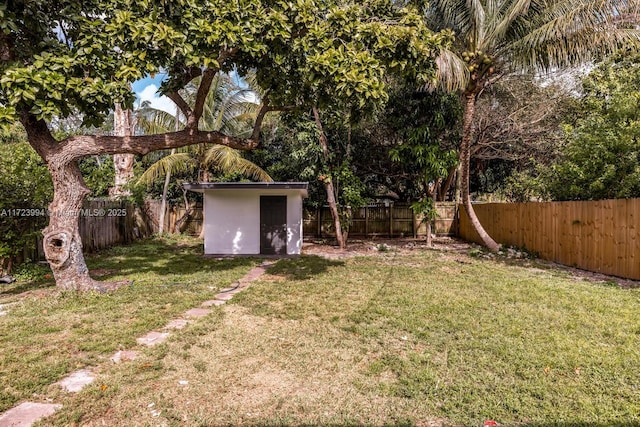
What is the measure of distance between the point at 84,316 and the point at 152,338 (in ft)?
4.36

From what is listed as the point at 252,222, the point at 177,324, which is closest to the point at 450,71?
the point at 252,222

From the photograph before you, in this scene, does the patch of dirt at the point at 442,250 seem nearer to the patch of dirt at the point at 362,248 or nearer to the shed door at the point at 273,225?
the patch of dirt at the point at 362,248

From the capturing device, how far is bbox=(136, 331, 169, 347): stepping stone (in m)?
3.53

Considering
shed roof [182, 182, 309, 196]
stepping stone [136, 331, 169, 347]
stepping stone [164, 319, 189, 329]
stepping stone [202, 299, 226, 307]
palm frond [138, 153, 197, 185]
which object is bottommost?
stepping stone [136, 331, 169, 347]

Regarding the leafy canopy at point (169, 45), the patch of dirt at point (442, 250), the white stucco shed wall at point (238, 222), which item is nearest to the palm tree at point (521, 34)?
the patch of dirt at point (442, 250)

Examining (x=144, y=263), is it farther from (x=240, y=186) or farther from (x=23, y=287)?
(x=240, y=186)

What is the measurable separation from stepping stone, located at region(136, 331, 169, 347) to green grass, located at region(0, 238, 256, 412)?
9 centimetres

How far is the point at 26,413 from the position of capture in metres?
2.33

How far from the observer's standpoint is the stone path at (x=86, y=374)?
7.46ft

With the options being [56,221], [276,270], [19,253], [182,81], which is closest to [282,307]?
[276,270]

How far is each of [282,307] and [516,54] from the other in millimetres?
8070

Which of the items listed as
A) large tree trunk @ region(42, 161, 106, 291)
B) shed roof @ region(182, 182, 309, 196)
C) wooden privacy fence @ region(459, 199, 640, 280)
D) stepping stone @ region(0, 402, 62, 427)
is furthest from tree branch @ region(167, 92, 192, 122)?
wooden privacy fence @ region(459, 199, 640, 280)

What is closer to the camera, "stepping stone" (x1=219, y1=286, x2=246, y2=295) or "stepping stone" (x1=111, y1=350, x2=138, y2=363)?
"stepping stone" (x1=111, y1=350, x2=138, y2=363)

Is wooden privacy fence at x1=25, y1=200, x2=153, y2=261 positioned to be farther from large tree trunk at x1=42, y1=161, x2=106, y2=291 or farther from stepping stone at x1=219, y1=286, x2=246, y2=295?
stepping stone at x1=219, y1=286, x2=246, y2=295
